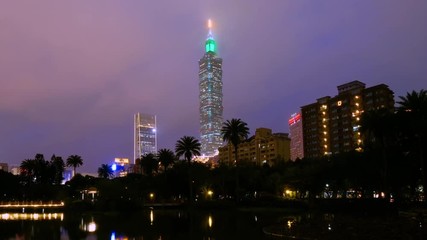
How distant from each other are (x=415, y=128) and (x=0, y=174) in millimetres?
115817

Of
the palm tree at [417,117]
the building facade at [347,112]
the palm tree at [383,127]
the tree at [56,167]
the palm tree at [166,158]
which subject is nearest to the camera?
the palm tree at [417,117]

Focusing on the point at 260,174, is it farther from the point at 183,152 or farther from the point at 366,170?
the point at 366,170

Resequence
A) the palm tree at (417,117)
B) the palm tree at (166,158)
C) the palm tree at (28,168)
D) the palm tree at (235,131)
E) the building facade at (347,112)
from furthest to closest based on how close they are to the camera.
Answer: the building facade at (347,112) → the palm tree at (28,168) → the palm tree at (166,158) → the palm tree at (235,131) → the palm tree at (417,117)

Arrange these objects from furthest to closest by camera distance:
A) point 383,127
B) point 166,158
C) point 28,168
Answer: point 28,168 < point 166,158 < point 383,127

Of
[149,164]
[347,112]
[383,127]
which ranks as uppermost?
[347,112]

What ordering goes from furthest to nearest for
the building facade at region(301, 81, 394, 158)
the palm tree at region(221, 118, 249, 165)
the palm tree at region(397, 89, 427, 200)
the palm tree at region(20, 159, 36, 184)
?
the building facade at region(301, 81, 394, 158) < the palm tree at region(20, 159, 36, 184) < the palm tree at region(221, 118, 249, 165) < the palm tree at region(397, 89, 427, 200)

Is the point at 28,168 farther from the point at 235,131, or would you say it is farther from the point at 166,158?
the point at 235,131

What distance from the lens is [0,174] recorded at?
133 metres

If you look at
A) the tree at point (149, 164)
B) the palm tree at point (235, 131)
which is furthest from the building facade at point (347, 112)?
the palm tree at point (235, 131)

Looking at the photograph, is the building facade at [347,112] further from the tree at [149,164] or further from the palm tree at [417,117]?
the palm tree at [417,117]

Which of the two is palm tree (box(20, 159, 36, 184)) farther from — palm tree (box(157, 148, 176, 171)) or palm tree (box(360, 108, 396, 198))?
palm tree (box(360, 108, 396, 198))

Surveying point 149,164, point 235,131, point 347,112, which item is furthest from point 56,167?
point 347,112

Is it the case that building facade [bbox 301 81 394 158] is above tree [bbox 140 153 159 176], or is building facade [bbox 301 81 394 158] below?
above

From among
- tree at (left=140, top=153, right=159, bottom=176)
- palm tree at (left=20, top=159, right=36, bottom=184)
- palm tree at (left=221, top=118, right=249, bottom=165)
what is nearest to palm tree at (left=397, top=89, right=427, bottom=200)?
palm tree at (left=221, top=118, right=249, bottom=165)
